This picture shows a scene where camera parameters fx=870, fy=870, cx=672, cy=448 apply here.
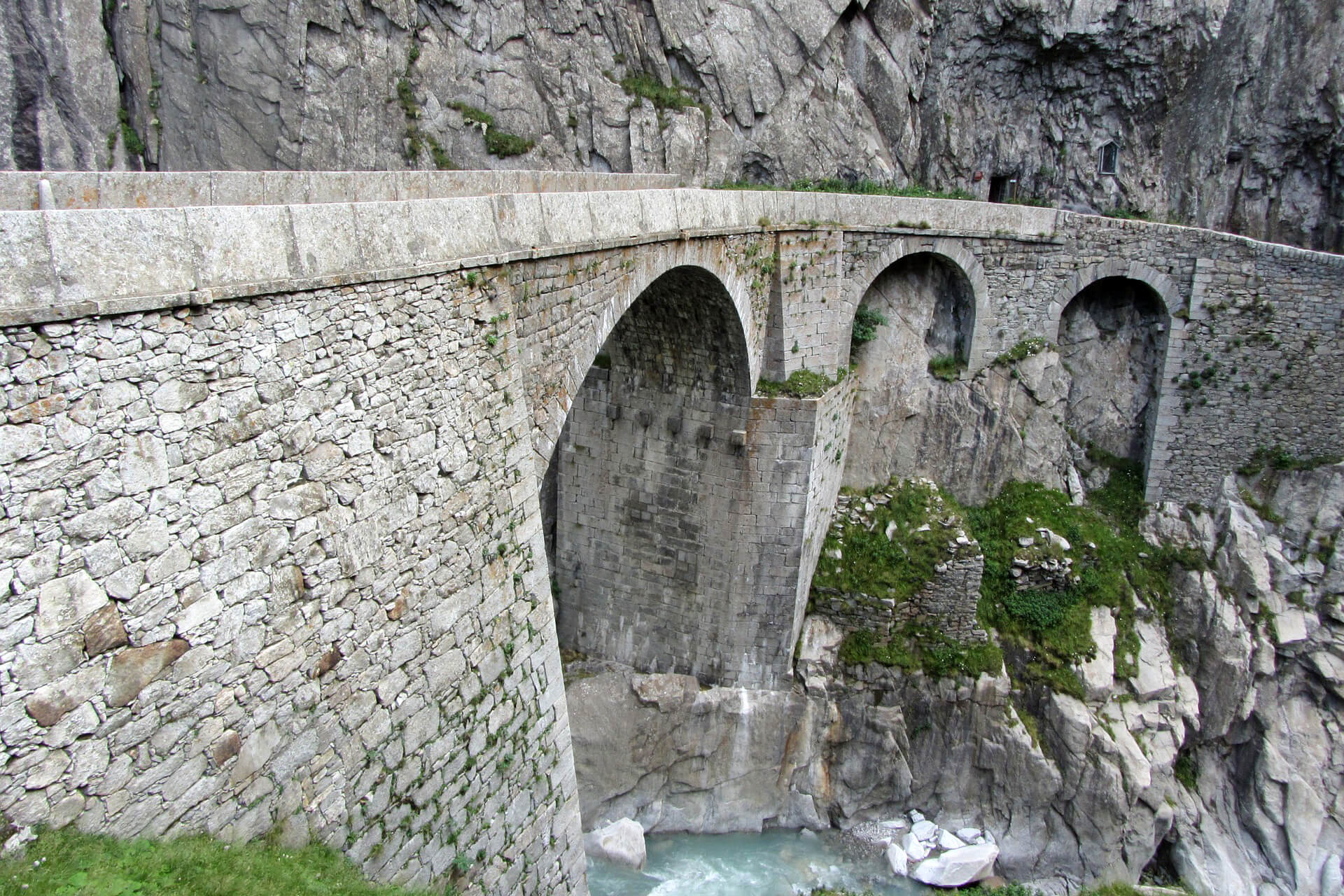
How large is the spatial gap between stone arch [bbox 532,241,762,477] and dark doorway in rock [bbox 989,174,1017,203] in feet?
38.2

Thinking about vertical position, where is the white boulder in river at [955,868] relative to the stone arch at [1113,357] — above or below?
below

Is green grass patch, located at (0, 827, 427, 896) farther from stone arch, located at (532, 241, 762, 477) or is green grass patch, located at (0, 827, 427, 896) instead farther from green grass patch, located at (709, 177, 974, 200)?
green grass patch, located at (709, 177, 974, 200)

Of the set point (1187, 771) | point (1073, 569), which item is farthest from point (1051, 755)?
point (1073, 569)

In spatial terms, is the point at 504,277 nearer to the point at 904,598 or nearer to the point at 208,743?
the point at 208,743

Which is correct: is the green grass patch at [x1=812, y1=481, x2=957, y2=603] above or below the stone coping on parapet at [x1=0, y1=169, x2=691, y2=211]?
below

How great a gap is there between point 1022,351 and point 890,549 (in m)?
5.64

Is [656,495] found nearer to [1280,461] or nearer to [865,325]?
[865,325]

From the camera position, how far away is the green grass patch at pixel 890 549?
16969 mm

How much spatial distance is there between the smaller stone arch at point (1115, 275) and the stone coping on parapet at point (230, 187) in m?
12.8

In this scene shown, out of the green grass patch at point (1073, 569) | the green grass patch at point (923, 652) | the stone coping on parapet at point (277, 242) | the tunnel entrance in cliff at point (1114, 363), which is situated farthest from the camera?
the tunnel entrance in cliff at point (1114, 363)

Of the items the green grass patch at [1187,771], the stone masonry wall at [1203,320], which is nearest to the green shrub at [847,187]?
the stone masonry wall at [1203,320]

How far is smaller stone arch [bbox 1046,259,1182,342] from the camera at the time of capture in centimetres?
1889

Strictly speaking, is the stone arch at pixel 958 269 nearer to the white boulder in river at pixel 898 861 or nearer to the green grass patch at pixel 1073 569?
the green grass patch at pixel 1073 569

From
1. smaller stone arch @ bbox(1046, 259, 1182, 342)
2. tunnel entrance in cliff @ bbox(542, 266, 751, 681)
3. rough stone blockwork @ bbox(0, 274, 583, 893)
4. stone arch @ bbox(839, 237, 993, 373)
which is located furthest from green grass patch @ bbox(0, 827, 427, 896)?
smaller stone arch @ bbox(1046, 259, 1182, 342)
